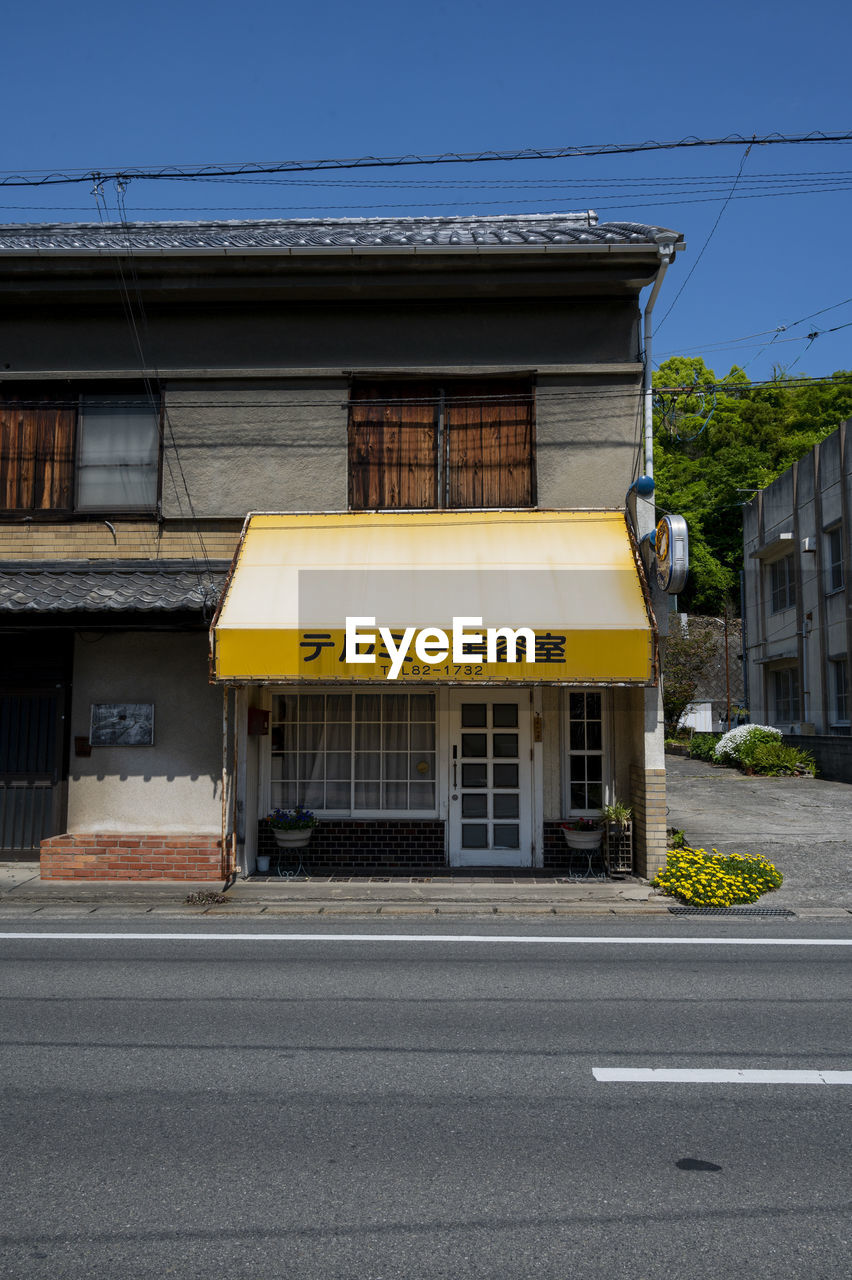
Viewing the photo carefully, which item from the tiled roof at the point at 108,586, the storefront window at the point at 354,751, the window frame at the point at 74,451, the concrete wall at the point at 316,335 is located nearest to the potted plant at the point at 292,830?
the storefront window at the point at 354,751

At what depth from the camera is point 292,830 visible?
41.1 feet

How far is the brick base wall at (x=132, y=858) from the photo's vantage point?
459 inches

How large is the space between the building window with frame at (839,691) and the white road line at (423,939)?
21221 mm

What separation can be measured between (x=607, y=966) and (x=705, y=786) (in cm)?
1726

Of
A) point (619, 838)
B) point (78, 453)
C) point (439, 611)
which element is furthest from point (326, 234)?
point (619, 838)

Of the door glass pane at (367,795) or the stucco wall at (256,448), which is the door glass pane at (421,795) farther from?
the stucco wall at (256,448)

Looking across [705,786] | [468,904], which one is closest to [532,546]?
[468,904]

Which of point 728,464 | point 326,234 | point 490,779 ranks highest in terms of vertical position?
point 728,464

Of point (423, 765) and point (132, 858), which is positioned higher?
point (423, 765)

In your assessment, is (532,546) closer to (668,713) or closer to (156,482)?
(156,482)

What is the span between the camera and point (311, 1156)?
14.4ft

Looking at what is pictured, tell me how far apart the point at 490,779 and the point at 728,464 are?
4534 cm

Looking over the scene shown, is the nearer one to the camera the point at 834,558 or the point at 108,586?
the point at 108,586

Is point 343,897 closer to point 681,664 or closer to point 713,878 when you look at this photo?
point 713,878
